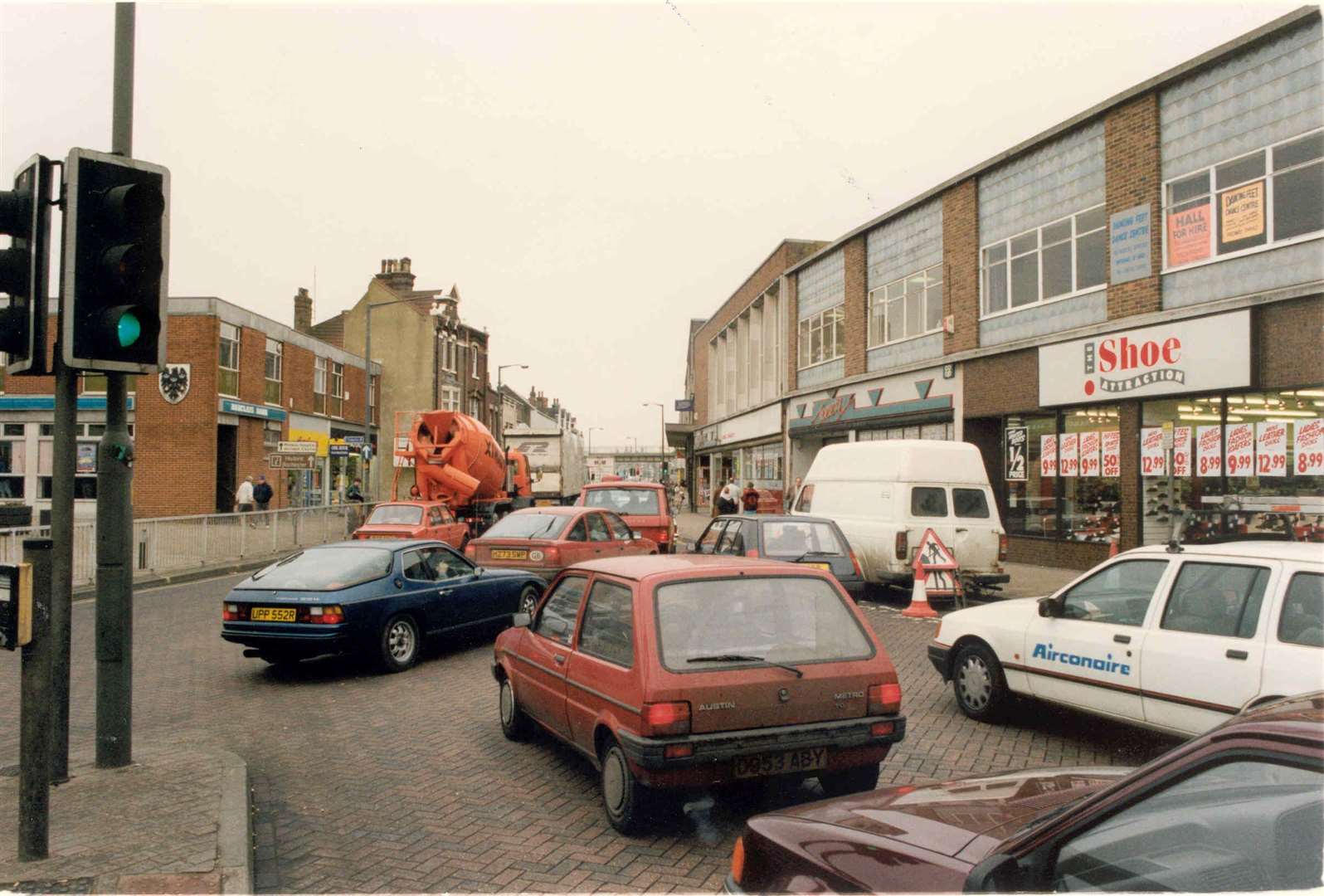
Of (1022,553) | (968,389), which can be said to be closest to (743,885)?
(1022,553)

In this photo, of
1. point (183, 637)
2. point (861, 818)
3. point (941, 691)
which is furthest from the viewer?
point (183, 637)

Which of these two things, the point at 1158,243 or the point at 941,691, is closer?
the point at 941,691

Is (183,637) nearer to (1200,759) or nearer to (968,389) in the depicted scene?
(1200,759)

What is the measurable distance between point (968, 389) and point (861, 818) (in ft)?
69.0

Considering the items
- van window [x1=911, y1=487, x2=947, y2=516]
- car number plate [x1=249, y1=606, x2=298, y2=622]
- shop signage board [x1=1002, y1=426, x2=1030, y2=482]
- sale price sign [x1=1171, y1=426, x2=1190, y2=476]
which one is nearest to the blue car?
car number plate [x1=249, y1=606, x2=298, y2=622]

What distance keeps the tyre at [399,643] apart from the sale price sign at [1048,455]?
47.0 feet

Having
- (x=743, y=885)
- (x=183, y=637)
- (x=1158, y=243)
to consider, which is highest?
(x=1158, y=243)

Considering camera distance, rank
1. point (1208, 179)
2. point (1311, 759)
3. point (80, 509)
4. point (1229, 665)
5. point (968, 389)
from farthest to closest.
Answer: point (80, 509), point (968, 389), point (1208, 179), point (1229, 665), point (1311, 759)

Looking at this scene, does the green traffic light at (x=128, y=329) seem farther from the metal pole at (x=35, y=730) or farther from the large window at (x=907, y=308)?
the large window at (x=907, y=308)

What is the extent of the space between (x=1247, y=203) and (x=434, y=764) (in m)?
15.3

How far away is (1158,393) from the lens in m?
16.8

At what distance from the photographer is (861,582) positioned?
12.4 m

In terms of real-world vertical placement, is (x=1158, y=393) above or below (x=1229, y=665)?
above

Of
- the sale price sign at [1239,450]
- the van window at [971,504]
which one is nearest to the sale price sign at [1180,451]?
the sale price sign at [1239,450]
